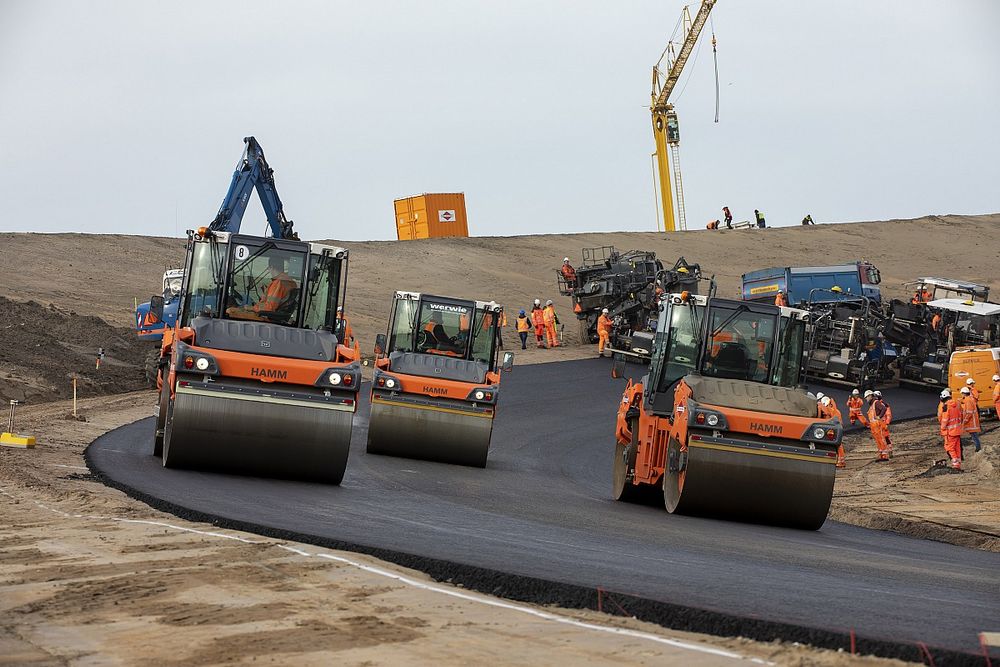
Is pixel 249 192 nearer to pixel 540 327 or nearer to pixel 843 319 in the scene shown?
pixel 843 319

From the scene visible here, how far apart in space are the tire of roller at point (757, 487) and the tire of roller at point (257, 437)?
3308 millimetres

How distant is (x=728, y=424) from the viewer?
11688 millimetres

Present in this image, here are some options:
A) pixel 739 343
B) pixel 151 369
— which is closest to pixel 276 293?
pixel 739 343

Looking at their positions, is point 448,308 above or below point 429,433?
above

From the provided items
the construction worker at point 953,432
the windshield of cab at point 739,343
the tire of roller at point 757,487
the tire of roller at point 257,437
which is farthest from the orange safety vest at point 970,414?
the tire of roller at point 257,437

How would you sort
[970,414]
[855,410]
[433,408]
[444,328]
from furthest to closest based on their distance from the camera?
[855,410] < [970,414] < [444,328] < [433,408]

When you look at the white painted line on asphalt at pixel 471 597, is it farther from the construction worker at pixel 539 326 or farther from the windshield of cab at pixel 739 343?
the construction worker at pixel 539 326

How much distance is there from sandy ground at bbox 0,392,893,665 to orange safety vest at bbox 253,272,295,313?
179 inches

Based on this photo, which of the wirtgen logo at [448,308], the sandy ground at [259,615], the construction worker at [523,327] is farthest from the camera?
the construction worker at [523,327]

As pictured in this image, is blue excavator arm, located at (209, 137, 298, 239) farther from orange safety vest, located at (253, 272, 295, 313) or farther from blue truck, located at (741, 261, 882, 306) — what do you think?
blue truck, located at (741, 261, 882, 306)

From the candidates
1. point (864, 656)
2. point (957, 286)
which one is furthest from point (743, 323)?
point (957, 286)

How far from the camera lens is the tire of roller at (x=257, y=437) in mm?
11914

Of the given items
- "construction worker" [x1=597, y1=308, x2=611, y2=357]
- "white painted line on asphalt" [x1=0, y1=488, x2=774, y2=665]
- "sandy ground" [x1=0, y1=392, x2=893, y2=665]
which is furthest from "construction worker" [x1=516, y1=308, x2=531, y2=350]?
"sandy ground" [x1=0, y1=392, x2=893, y2=665]

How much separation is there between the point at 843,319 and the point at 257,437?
2147 cm
